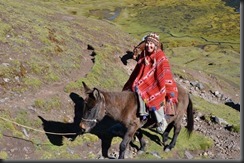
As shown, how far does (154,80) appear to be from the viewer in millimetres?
13680

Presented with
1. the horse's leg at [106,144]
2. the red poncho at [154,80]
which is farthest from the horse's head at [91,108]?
the horse's leg at [106,144]

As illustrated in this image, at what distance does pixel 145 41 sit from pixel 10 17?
16.5 meters

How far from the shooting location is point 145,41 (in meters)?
13.4

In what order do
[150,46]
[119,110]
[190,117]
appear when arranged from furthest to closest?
[190,117], [150,46], [119,110]

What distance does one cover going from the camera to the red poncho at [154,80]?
13375 mm

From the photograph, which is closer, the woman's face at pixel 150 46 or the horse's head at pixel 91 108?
the horse's head at pixel 91 108

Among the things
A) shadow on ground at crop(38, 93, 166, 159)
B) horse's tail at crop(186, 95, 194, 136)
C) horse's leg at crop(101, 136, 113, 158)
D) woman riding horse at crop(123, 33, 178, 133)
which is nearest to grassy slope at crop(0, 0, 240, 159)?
shadow on ground at crop(38, 93, 166, 159)

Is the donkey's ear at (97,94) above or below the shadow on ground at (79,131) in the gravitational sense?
above

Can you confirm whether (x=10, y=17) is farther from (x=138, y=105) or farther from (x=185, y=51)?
(x=185, y=51)

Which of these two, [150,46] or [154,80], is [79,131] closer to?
[154,80]

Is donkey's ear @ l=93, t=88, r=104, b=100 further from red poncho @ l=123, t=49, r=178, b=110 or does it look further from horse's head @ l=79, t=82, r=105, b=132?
red poncho @ l=123, t=49, r=178, b=110

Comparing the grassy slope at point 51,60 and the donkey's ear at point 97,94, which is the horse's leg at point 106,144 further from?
the donkey's ear at point 97,94

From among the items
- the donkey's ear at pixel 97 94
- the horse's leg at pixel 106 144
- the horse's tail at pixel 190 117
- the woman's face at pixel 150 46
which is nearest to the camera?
the donkey's ear at pixel 97 94

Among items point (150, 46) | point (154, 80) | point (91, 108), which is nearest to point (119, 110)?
point (91, 108)
